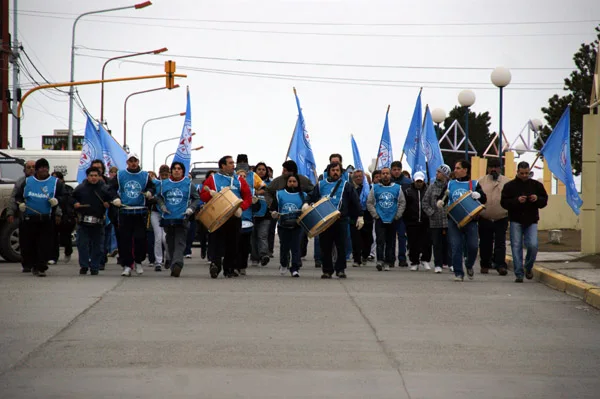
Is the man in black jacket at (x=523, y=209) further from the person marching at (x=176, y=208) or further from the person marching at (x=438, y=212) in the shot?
the person marching at (x=176, y=208)

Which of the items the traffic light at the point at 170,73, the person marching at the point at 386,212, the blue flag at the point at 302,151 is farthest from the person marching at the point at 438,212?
the traffic light at the point at 170,73

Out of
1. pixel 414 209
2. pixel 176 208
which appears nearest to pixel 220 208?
pixel 176 208

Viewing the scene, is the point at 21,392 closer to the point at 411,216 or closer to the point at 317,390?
the point at 317,390

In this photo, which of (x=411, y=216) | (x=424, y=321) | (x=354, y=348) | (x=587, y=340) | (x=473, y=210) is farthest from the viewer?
(x=411, y=216)

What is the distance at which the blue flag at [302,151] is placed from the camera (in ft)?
80.2

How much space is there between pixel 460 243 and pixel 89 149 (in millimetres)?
10050

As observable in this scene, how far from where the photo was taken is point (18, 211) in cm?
1823

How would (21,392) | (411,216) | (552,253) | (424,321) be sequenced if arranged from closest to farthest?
(21,392), (424,321), (411,216), (552,253)

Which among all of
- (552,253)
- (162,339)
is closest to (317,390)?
(162,339)

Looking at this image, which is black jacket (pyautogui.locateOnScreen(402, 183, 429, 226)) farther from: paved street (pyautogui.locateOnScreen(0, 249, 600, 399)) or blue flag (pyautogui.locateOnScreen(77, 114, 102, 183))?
blue flag (pyautogui.locateOnScreen(77, 114, 102, 183))

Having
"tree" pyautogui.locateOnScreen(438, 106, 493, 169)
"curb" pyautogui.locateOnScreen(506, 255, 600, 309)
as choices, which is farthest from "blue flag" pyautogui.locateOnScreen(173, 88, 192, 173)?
"tree" pyautogui.locateOnScreen(438, 106, 493, 169)

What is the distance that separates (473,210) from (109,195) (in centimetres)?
579

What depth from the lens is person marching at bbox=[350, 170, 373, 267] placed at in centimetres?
2195

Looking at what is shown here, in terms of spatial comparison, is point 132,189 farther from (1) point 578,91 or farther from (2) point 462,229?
(1) point 578,91
